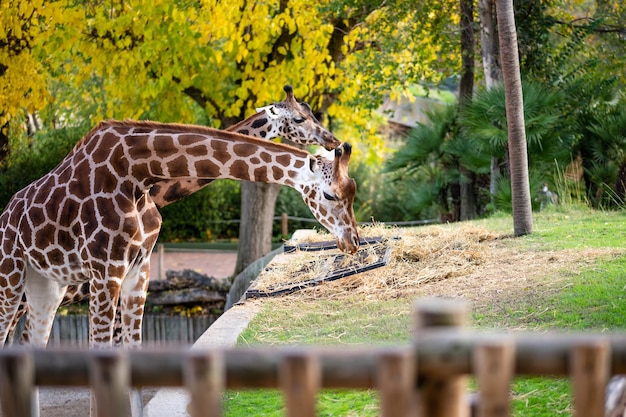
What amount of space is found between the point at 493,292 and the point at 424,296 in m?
0.65

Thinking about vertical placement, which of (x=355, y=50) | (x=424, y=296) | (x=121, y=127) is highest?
(x=355, y=50)

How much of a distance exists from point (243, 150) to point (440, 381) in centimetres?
461

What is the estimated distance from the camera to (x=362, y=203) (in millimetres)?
24406

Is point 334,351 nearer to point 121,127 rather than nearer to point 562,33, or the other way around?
point 121,127

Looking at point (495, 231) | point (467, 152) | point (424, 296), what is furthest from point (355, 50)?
point (424, 296)

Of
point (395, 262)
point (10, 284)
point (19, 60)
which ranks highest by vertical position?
point (19, 60)

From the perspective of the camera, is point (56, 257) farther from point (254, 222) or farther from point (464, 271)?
point (254, 222)

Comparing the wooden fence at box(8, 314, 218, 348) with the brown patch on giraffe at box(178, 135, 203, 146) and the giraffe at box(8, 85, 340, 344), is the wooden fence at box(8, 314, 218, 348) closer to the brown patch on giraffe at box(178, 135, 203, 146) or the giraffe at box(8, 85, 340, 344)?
the giraffe at box(8, 85, 340, 344)

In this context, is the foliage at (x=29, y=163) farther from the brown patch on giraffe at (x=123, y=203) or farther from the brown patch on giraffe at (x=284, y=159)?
the brown patch on giraffe at (x=284, y=159)

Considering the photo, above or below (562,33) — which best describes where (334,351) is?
below

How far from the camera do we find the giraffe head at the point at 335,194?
7594mm

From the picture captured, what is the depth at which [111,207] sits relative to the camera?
6848 mm

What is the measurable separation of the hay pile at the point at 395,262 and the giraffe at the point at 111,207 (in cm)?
172

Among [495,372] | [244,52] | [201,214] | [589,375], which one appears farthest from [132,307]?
[201,214]
